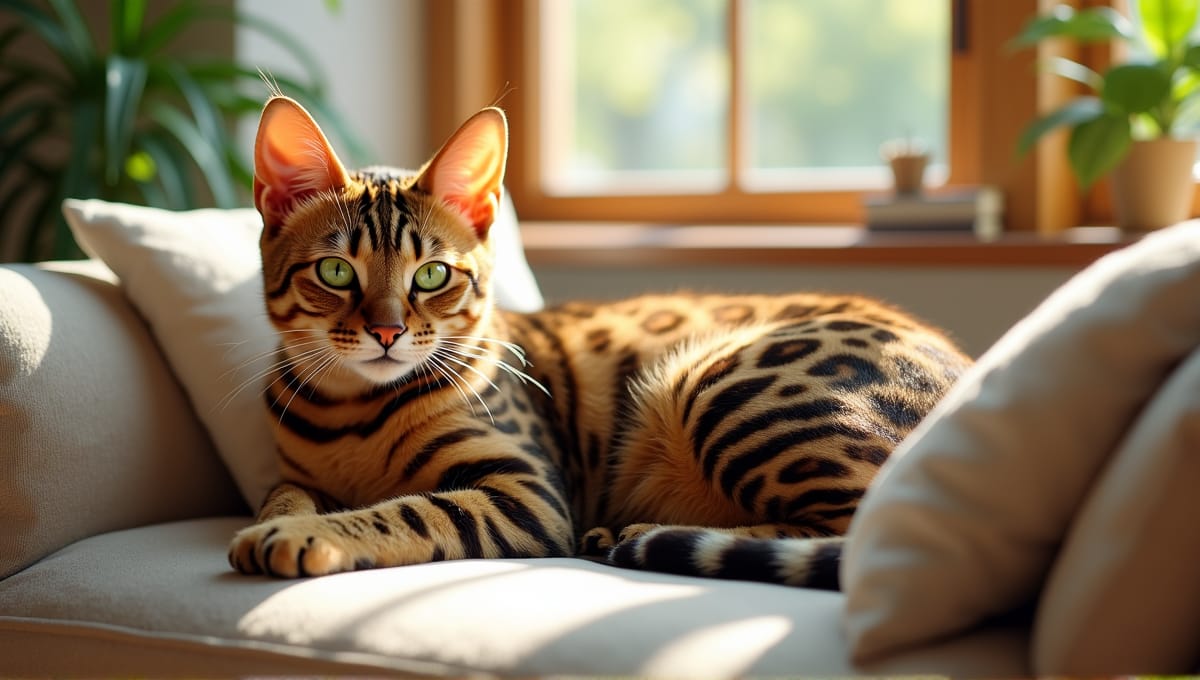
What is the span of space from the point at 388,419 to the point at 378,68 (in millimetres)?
1778

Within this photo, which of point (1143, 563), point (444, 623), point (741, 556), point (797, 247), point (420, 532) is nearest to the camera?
point (1143, 563)

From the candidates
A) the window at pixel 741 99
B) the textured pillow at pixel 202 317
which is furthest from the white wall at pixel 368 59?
the textured pillow at pixel 202 317

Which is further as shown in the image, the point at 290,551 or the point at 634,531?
the point at 634,531

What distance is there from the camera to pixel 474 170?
1559 millimetres

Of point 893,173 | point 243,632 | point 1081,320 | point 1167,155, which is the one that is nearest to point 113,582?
point 243,632

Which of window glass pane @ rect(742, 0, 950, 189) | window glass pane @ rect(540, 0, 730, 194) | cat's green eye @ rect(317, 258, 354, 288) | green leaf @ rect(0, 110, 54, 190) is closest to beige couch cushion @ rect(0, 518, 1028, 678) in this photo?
cat's green eye @ rect(317, 258, 354, 288)

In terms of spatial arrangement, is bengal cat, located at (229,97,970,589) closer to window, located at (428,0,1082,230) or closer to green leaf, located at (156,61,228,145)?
green leaf, located at (156,61,228,145)

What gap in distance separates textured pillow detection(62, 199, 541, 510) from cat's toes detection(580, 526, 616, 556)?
0.50 m

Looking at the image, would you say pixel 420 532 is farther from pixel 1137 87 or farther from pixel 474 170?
pixel 1137 87

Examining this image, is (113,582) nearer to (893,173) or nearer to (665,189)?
(893,173)

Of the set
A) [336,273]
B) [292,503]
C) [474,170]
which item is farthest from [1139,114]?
[292,503]

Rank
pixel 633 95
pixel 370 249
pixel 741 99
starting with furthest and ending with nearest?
pixel 633 95 < pixel 741 99 < pixel 370 249

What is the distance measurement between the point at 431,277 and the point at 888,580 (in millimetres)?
749

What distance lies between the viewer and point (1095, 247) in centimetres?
231
